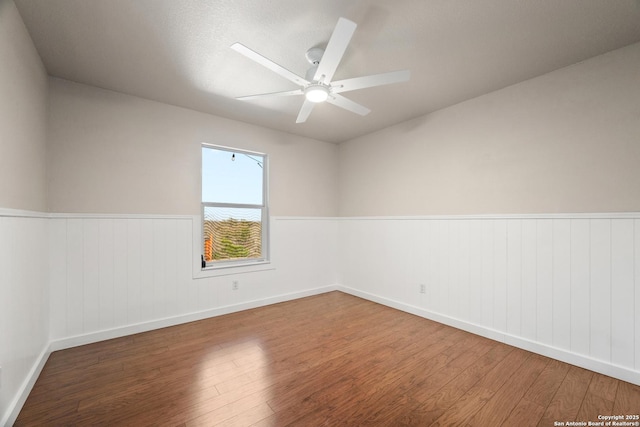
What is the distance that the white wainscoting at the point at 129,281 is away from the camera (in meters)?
2.53

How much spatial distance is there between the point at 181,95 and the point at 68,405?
9.20ft

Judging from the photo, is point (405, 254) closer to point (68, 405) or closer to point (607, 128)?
point (607, 128)

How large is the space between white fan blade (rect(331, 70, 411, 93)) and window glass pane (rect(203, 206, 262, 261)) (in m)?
2.27

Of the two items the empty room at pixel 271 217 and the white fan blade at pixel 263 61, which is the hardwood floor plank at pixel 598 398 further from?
the white fan blade at pixel 263 61

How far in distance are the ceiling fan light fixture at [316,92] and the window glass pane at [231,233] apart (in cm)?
210

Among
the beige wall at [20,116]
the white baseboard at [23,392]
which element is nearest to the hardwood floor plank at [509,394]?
the white baseboard at [23,392]

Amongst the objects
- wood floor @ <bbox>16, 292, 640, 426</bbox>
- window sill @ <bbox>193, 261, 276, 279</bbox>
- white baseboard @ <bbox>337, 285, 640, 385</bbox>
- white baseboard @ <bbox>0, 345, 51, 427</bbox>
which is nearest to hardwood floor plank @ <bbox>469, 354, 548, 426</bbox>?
wood floor @ <bbox>16, 292, 640, 426</bbox>

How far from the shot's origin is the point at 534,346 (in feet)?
8.04

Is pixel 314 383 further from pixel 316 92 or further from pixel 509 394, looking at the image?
pixel 316 92

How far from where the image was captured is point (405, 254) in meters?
3.62

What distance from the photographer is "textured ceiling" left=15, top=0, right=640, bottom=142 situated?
1.71m

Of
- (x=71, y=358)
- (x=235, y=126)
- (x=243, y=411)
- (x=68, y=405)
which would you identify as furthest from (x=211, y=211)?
(x=243, y=411)

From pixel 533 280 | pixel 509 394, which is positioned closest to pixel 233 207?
pixel 509 394

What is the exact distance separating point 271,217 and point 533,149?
10.4ft
